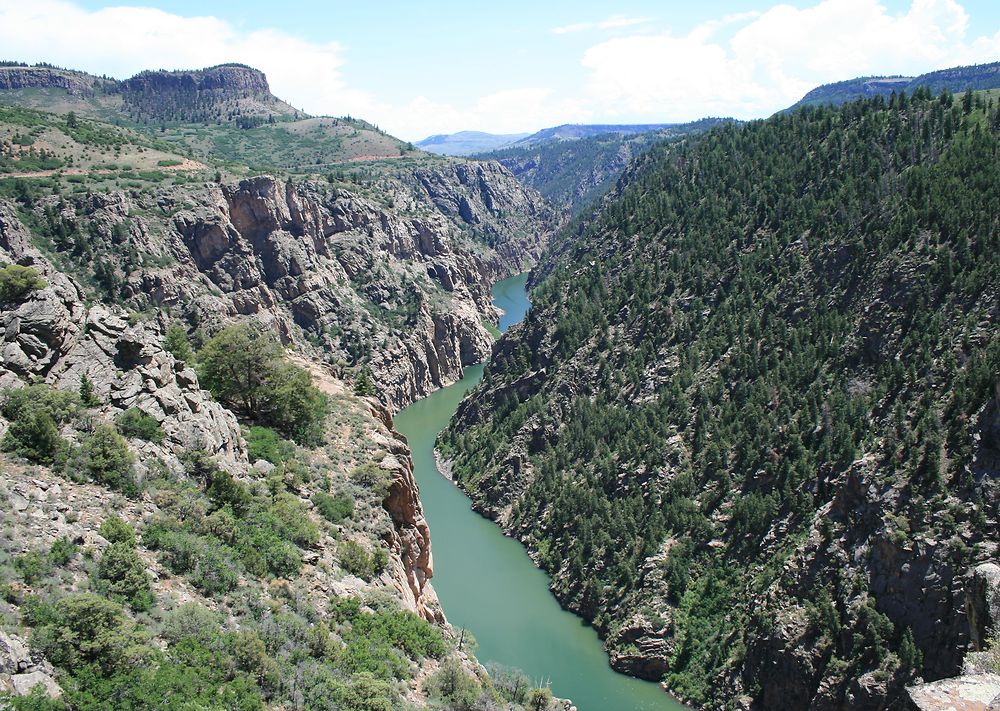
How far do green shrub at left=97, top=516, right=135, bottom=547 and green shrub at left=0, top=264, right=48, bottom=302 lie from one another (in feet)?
35.6

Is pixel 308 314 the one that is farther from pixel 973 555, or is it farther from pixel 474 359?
pixel 973 555

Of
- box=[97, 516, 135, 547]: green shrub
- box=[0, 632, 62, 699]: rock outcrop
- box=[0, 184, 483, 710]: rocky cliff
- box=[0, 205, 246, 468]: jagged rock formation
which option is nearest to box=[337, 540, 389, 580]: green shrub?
box=[0, 184, 483, 710]: rocky cliff

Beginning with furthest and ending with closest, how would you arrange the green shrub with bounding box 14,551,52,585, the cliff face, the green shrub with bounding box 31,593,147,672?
the cliff face, the green shrub with bounding box 14,551,52,585, the green shrub with bounding box 31,593,147,672

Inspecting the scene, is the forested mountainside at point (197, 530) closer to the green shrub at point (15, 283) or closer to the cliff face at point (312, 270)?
the green shrub at point (15, 283)

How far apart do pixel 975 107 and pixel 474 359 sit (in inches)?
2486

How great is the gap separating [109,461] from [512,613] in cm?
3137

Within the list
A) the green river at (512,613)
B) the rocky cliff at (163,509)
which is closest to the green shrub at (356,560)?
the rocky cliff at (163,509)

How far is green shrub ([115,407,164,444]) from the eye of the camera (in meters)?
26.9

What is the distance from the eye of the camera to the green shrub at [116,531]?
21.7 m

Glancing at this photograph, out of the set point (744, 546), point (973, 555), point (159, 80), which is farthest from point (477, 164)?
point (973, 555)

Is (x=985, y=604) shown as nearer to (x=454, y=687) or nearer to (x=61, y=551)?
(x=454, y=687)

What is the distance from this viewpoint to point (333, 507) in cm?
3123

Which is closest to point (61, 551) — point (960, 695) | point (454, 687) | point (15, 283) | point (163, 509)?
point (163, 509)

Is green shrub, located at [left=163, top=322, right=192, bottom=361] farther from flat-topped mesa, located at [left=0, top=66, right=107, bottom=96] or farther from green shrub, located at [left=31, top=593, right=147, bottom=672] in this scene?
flat-topped mesa, located at [left=0, top=66, right=107, bottom=96]
